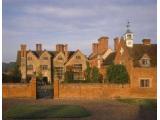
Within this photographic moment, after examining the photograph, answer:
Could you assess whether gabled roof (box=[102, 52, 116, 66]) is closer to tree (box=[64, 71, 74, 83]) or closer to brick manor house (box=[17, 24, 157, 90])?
brick manor house (box=[17, 24, 157, 90])

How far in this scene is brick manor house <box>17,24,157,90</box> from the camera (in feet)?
42.7

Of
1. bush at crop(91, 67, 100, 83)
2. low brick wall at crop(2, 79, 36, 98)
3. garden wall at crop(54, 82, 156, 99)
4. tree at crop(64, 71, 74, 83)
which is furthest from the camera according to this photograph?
tree at crop(64, 71, 74, 83)

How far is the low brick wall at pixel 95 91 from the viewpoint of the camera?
497 inches

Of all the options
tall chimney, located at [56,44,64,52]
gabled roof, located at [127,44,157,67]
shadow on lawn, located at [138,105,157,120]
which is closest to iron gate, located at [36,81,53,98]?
gabled roof, located at [127,44,157,67]

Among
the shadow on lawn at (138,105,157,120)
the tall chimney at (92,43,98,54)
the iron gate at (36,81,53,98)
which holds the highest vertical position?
the tall chimney at (92,43,98,54)

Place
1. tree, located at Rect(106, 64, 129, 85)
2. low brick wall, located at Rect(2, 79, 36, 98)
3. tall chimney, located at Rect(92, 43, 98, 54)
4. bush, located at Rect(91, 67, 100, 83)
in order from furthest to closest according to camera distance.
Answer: tall chimney, located at Rect(92, 43, 98, 54)
bush, located at Rect(91, 67, 100, 83)
tree, located at Rect(106, 64, 129, 85)
low brick wall, located at Rect(2, 79, 36, 98)

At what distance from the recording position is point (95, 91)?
12.7 meters

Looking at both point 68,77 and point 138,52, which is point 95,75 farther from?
point 138,52

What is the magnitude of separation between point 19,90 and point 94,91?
287 centimetres

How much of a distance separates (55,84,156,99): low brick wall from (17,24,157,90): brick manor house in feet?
1.37

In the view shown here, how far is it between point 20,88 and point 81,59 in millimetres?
6919

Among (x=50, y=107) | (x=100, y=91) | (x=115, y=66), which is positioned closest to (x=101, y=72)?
(x=115, y=66)

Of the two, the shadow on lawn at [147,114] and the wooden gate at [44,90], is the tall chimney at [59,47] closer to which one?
the wooden gate at [44,90]

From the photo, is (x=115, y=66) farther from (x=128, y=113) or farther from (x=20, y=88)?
(x=128, y=113)
